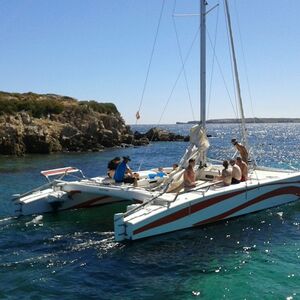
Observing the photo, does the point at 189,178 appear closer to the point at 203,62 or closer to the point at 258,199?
the point at 258,199

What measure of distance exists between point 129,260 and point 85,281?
1495 mm

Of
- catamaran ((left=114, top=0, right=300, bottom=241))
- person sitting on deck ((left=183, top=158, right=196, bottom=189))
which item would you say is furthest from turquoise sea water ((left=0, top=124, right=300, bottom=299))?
person sitting on deck ((left=183, top=158, right=196, bottom=189))

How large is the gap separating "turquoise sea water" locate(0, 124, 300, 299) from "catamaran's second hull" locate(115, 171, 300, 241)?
274 millimetres

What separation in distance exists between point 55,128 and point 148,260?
4195cm

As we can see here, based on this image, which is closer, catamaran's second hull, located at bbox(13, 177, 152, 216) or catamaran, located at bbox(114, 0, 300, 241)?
catamaran, located at bbox(114, 0, 300, 241)

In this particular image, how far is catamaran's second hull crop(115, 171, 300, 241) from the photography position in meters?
11.2

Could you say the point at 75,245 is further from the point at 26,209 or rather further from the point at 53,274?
the point at 26,209

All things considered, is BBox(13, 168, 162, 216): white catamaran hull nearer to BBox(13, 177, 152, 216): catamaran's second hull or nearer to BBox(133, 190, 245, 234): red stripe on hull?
BBox(13, 177, 152, 216): catamaran's second hull

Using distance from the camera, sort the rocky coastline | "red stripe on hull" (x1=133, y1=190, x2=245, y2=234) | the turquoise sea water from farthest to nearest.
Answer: the rocky coastline < "red stripe on hull" (x1=133, y1=190, x2=245, y2=234) < the turquoise sea water

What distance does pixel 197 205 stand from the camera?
12.4 metres

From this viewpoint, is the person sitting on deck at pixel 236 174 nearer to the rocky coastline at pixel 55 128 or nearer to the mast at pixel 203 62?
the mast at pixel 203 62

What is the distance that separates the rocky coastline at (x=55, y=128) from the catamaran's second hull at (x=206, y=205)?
107ft

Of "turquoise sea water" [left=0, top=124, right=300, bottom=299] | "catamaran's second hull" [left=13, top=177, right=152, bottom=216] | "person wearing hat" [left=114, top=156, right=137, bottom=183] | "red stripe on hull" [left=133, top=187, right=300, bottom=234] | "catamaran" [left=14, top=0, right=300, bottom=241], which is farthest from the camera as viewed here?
"person wearing hat" [left=114, top=156, right=137, bottom=183]

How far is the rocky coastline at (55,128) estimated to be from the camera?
44875 mm
